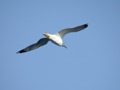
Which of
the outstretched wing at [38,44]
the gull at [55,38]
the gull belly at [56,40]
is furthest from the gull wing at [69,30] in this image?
the outstretched wing at [38,44]

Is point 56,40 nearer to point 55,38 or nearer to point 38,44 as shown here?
point 55,38

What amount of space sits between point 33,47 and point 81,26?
124 inches

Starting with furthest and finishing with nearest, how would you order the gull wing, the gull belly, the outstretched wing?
1. the outstretched wing
2. the gull wing
3. the gull belly

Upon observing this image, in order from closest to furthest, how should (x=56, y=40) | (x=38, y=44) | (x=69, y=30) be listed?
1. (x=56, y=40)
2. (x=69, y=30)
3. (x=38, y=44)

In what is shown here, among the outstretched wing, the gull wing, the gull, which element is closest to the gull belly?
the gull

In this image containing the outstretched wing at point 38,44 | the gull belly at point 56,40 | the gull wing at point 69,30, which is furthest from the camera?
the outstretched wing at point 38,44

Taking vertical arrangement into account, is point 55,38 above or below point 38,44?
below

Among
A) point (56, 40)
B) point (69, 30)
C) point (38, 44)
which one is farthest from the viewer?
point (38, 44)

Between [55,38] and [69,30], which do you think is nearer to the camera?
[55,38]

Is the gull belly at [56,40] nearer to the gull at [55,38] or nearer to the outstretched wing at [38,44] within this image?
the gull at [55,38]

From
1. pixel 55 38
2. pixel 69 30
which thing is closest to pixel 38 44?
pixel 55 38

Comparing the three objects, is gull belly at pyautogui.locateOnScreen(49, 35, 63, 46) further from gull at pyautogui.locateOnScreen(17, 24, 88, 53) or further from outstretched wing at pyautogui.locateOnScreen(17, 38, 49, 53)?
outstretched wing at pyautogui.locateOnScreen(17, 38, 49, 53)

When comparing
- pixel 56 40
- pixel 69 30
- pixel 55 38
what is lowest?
pixel 56 40

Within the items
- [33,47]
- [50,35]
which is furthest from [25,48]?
[50,35]
